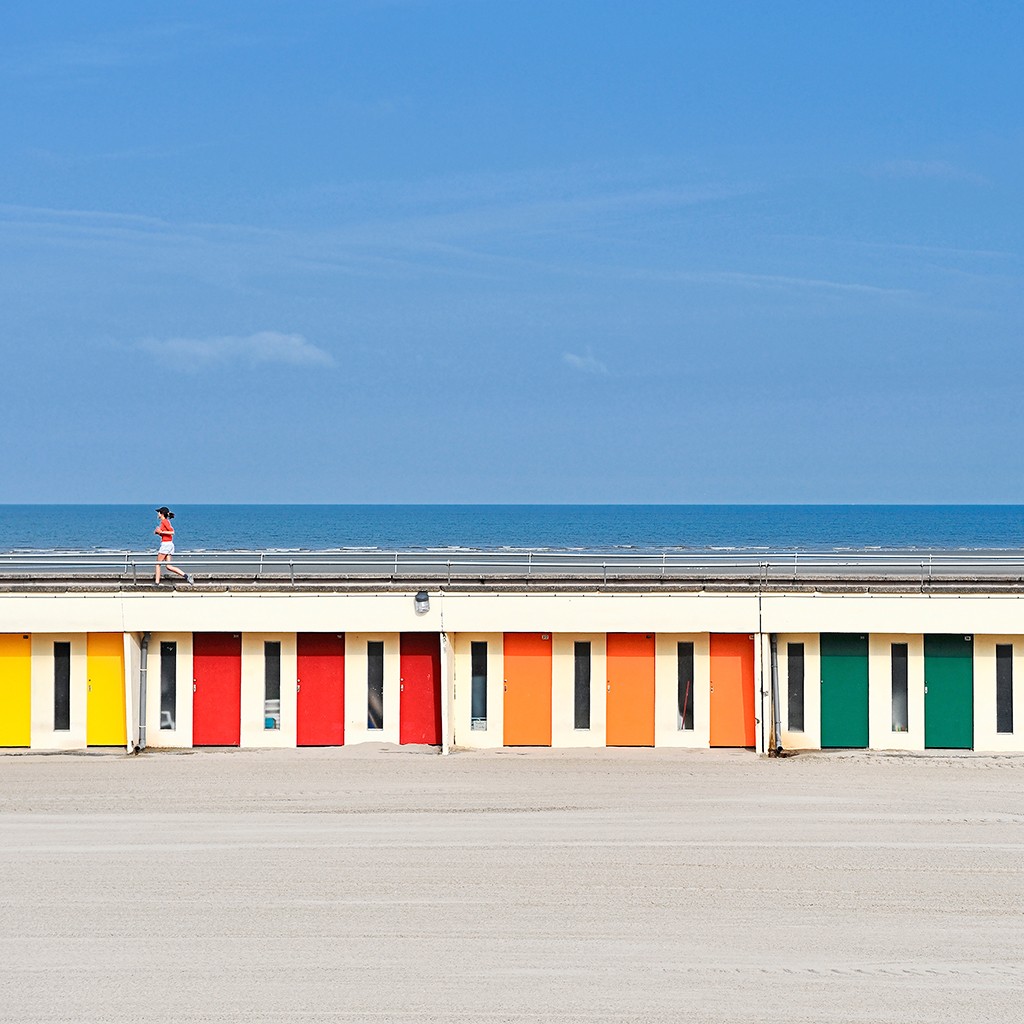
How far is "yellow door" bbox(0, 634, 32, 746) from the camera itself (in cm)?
2084

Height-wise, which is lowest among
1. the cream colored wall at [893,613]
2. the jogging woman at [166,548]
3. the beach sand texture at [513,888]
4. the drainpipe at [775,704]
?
the beach sand texture at [513,888]

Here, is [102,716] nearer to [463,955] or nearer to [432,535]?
[463,955]

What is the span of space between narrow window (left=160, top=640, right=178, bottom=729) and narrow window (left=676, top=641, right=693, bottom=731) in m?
8.52

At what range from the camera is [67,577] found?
24.9 metres

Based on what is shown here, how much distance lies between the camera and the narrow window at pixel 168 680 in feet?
69.2

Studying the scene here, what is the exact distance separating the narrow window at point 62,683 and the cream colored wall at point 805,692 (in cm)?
1197

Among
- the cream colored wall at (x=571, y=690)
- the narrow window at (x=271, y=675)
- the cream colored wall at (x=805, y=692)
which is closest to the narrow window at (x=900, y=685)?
the cream colored wall at (x=805, y=692)

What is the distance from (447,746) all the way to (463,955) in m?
8.39

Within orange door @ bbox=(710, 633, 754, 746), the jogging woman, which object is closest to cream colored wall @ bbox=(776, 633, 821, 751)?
orange door @ bbox=(710, 633, 754, 746)

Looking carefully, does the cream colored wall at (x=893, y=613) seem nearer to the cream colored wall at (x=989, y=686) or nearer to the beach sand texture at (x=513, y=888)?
the cream colored wall at (x=989, y=686)

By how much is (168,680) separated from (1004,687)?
45.9 ft

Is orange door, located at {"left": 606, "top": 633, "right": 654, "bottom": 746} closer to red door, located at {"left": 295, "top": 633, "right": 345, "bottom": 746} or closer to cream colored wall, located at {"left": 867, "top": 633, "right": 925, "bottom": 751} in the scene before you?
cream colored wall, located at {"left": 867, "top": 633, "right": 925, "bottom": 751}

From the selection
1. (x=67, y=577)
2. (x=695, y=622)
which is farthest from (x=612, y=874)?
(x=67, y=577)

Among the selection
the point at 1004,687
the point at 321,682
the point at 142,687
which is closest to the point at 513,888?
the point at 321,682
